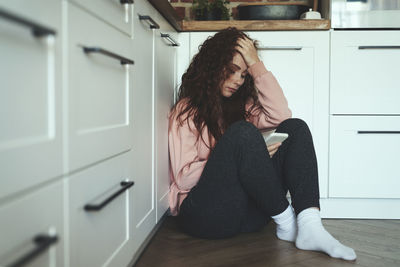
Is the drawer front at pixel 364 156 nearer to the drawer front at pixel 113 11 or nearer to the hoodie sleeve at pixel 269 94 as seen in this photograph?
the hoodie sleeve at pixel 269 94

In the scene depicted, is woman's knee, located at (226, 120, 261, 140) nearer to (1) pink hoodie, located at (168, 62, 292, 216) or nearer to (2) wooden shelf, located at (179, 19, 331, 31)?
(1) pink hoodie, located at (168, 62, 292, 216)

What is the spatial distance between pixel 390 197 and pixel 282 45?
86 cm

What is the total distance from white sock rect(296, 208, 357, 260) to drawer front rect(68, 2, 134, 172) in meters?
0.68

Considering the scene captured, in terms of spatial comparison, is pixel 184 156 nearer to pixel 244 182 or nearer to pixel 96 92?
pixel 244 182

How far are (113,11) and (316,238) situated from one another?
3.18 feet

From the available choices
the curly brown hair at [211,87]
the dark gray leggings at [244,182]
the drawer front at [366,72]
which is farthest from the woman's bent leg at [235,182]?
the drawer front at [366,72]

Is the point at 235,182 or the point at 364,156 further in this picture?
the point at 364,156

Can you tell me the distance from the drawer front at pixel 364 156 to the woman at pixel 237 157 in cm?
39

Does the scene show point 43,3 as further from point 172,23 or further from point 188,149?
point 172,23

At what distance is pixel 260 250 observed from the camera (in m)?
1.47

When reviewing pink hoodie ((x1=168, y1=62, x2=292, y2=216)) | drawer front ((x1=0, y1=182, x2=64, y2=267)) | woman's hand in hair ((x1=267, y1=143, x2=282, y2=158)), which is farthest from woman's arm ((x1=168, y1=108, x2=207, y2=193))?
drawer front ((x1=0, y1=182, x2=64, y2=267))

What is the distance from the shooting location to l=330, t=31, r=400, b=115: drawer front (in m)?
1.87

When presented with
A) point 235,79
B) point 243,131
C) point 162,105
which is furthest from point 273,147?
point 162,105

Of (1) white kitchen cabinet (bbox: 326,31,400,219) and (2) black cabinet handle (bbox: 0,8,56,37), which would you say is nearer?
(2) black cabinet handle (bbox: 0,8,56,37)
